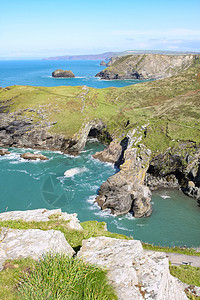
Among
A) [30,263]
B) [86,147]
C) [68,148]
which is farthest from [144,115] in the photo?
[30,263]

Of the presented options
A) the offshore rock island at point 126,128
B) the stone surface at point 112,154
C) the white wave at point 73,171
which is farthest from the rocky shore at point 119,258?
the stone surface at point 112,154

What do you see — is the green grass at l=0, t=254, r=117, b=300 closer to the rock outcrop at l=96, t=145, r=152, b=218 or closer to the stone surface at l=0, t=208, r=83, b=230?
the stone surface at l=0, t=208, r=83, b=230

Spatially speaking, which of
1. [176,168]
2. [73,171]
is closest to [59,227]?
[73,171]

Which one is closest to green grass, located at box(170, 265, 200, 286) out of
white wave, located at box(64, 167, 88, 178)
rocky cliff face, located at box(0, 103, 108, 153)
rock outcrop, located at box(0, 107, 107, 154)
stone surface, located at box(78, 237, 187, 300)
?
stone surface, located at box(78, 237, 187, 300)

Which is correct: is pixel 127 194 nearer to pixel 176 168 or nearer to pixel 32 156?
pixel 176 168

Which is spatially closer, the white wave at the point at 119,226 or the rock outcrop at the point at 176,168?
the white wave at the point at 119,226

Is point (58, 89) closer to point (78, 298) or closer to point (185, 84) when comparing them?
point (185, 84)

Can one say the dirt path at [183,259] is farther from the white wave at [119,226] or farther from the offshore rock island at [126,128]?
the offshore rock island at [126,128]
